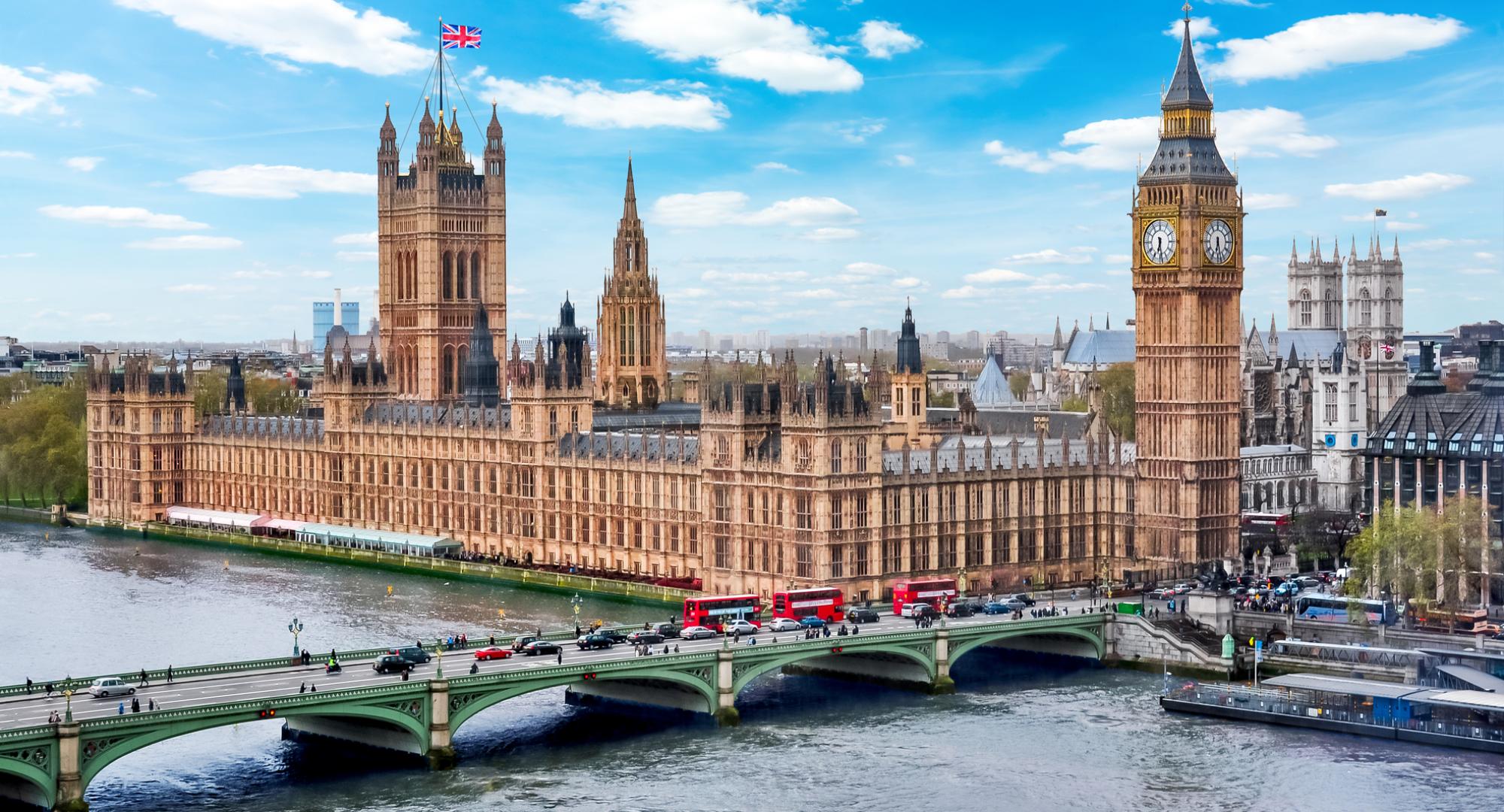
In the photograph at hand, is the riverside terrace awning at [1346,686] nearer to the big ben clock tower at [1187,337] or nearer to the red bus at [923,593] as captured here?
the red bus at [923,593]

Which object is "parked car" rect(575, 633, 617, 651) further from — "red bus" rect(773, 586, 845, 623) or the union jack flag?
the union jack flag

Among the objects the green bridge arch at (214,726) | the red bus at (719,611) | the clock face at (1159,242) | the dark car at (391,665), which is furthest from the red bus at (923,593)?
the green bridge arch at (214,726)

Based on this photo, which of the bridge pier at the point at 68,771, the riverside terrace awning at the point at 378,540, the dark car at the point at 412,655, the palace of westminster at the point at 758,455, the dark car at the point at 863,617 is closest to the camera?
the bridge pier at the point at 68,771

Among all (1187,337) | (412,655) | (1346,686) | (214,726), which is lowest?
(1346,686)

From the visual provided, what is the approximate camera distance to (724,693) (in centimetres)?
9219

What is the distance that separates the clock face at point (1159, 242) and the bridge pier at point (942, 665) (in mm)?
34046

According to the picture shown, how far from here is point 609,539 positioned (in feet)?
448

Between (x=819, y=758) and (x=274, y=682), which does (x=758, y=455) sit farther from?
(x=274, y=682)

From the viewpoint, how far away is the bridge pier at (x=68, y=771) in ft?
243

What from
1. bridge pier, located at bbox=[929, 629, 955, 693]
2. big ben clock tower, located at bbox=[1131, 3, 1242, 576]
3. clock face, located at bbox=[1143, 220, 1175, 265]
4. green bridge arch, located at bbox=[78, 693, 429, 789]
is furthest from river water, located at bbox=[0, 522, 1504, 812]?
clock face, located at bbox=[1143, 220, 1175, 265]

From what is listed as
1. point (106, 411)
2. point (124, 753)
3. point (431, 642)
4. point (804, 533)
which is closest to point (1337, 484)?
point (804, 533)

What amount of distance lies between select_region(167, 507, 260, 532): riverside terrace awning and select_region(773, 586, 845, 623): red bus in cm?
7292

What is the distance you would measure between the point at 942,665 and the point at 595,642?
16136 mm

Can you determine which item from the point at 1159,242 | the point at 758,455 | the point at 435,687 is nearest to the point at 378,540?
the point at 758,455
